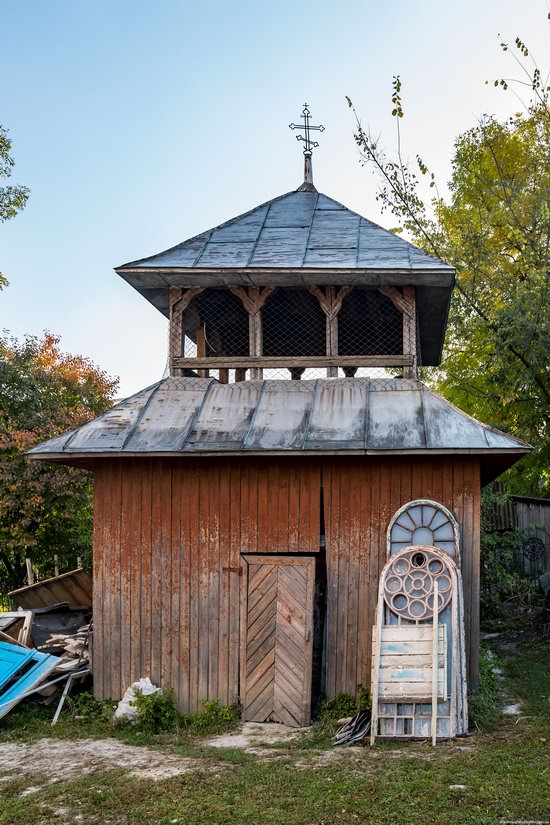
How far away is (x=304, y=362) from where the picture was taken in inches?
393

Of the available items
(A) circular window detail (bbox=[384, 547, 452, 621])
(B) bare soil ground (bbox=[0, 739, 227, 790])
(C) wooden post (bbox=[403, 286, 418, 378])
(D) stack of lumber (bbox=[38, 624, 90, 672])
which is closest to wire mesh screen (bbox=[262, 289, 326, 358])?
(C) wooden post (bbox=[403, 286, 418, 378])

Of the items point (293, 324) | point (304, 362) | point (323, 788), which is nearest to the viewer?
point (323, 788)

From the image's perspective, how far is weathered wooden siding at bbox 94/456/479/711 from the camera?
29.6 feet

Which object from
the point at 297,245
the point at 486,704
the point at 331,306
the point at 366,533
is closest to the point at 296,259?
the point at 297,245

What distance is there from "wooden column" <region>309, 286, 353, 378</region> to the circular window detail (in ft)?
9.04

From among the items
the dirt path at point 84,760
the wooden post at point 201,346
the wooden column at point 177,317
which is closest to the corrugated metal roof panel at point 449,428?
the wooden post at point 201,346

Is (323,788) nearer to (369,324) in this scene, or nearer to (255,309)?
(255,309)

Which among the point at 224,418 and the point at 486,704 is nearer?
the point at 486,704

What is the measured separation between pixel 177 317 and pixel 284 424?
2.30 m

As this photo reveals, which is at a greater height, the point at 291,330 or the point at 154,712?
the point at 291,330

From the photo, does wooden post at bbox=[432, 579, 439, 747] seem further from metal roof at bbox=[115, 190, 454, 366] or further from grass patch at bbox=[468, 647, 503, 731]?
metal roof at bbox=[115, 190, 454, 366]

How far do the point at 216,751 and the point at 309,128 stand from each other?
30.2 feet

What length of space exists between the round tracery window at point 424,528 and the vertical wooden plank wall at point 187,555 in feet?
3.27

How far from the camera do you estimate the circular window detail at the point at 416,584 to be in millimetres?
8336
